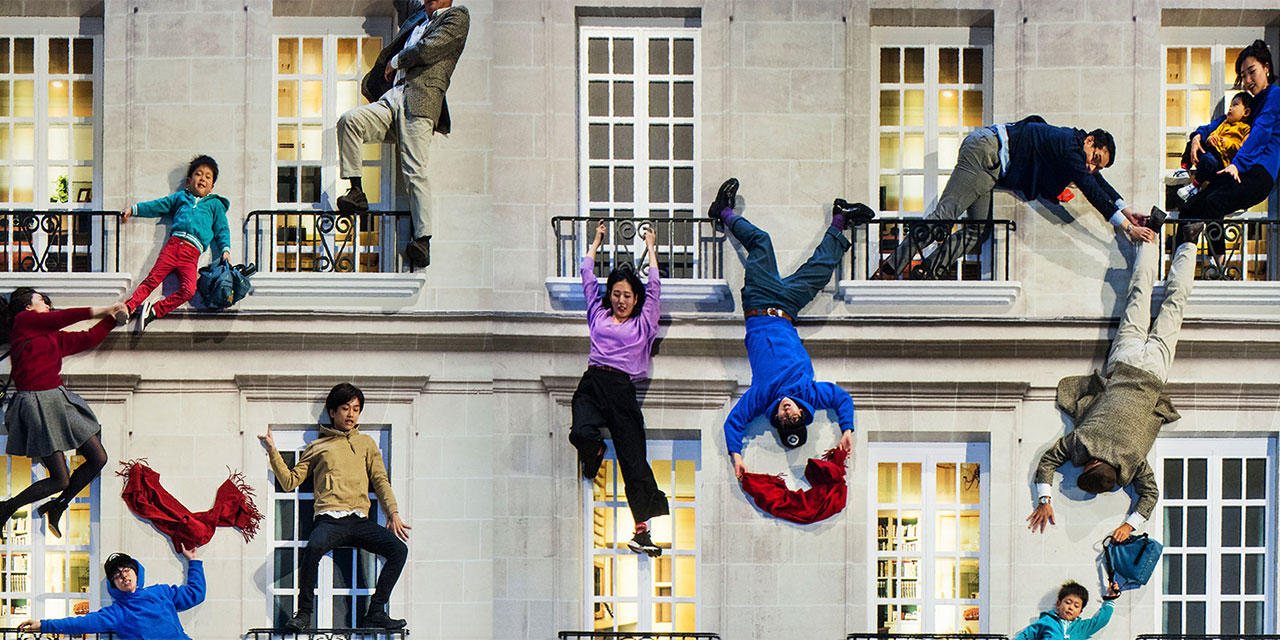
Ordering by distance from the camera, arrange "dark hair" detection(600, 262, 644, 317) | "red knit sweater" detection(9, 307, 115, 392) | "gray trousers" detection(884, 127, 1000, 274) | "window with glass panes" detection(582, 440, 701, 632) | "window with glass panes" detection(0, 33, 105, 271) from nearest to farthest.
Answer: "dark hair" detection(600, 262, 644, 317) < "red knit sweater" detection(9, 307, 115, 392) < "gray trousers" detection(884, 127, 1000, 274) < "window with glass panes" detection(582, 440, 701, 632) < "window with glass panes" detection(0, 33, 105, 271)

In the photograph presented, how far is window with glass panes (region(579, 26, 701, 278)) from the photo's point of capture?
32.8 ft

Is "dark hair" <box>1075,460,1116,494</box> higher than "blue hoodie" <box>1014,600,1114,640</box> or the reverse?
higher

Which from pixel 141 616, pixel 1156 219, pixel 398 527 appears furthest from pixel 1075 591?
pixel 141 616

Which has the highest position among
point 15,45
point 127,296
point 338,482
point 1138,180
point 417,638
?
point 15,45

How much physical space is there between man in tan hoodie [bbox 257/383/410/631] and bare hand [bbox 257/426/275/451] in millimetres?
11

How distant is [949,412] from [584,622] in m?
2.75

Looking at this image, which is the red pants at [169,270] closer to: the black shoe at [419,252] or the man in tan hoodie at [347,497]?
the man in tan hoodie at [347,497]

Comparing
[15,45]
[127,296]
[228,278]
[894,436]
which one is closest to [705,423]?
[894,436]

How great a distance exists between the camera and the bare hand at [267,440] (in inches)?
384

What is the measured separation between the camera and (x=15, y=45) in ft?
33.3

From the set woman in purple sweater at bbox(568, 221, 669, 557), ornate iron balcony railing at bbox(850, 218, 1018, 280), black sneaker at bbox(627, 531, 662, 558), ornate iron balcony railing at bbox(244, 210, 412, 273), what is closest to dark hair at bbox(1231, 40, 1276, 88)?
ornate iron balcony railing at bbox(850, 218, 1018, 280)

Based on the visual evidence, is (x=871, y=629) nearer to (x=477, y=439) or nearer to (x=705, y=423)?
(x=705, y=423)

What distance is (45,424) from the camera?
381 inches

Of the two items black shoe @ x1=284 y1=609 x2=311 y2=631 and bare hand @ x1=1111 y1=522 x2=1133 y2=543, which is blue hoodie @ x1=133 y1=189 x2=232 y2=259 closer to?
black shoe @ x1=284 y1=609 x2=311 y2=631
